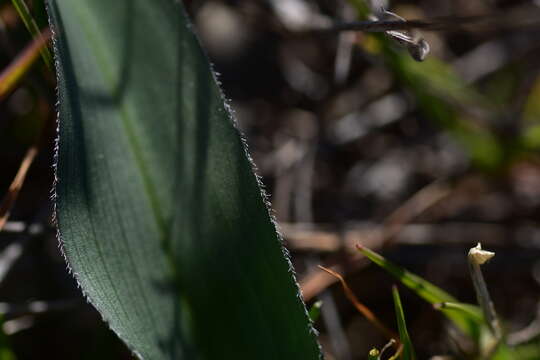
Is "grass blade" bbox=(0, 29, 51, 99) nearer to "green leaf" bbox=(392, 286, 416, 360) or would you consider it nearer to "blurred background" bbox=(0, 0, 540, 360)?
"blurred background" bbox=(0, 0, 540, 360)

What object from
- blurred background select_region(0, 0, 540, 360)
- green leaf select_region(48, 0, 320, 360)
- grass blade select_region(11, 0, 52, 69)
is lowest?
blurred background select_region(0, 0, 540, 360)

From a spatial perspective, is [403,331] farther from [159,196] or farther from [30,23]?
[30,23]

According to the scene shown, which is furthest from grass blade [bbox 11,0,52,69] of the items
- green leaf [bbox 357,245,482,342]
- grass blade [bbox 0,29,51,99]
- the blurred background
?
green leaf [bbox 357,245,482,342]

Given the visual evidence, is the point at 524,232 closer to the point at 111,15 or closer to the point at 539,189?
the point at 539,189

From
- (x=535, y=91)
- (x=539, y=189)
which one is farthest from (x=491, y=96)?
(x=539, y=189)

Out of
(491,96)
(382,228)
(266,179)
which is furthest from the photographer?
(491,96)
